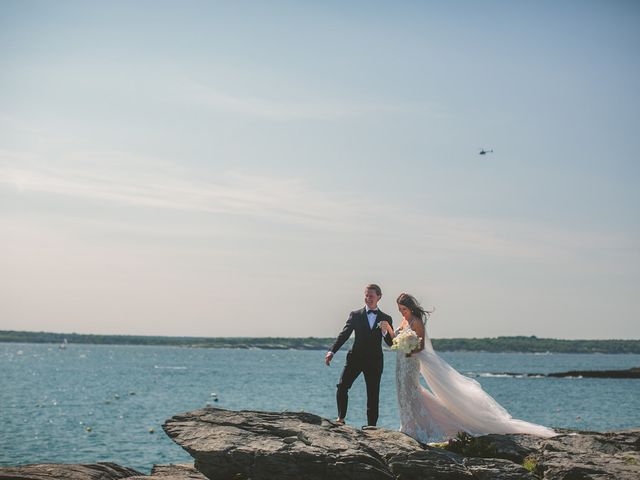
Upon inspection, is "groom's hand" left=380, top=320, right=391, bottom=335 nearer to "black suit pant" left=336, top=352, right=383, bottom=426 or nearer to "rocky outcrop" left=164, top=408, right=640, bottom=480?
"black suit pant" left=336, top=352, right=383, bottom=426

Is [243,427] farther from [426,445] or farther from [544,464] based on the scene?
[544,464]

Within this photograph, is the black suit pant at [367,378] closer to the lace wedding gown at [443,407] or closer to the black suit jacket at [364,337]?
the black suit jacket at [364,337]

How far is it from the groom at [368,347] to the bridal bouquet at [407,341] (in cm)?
37

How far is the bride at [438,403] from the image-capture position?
51.6ft

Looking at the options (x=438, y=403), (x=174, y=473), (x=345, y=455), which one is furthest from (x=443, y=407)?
(x=174, y=473)

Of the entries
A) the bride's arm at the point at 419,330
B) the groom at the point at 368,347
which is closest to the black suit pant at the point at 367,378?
the groom at the point at 368,347

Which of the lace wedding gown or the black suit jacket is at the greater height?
the black suit jacket

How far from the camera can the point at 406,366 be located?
53.0ft

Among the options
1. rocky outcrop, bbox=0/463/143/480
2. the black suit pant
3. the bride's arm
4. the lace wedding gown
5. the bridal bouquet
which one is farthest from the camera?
the black suit pant

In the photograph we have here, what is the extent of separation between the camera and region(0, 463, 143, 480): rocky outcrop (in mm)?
14344

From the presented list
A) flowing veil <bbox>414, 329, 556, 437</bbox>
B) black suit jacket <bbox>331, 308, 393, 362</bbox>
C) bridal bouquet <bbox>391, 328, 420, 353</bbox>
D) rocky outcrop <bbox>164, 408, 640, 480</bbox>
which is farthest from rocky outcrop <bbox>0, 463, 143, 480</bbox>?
flowing veil <bbox>414, 329, 556, 437</bbox>

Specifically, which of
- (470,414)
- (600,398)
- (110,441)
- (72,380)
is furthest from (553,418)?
(72,380)

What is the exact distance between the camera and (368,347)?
16.4 metres

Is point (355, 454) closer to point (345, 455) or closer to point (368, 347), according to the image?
point (345, 455)
